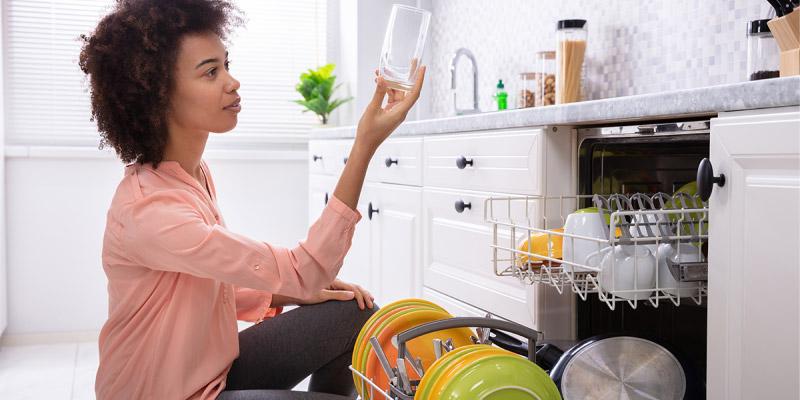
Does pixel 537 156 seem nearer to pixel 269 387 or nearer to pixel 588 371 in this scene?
pixel 588 371

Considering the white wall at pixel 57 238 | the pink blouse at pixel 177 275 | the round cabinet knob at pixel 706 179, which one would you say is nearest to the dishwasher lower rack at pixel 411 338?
the pink blouse at pixel 177 275

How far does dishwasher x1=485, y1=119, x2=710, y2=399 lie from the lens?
47.8 inches

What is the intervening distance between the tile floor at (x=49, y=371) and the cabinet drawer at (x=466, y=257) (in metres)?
0.97

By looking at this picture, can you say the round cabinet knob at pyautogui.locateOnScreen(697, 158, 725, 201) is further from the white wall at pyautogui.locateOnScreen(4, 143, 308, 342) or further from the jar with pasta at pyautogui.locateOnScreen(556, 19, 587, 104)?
the white wall at pyautogui.locateOnScreen(4, 143, 308, 342)

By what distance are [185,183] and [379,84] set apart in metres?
0.38

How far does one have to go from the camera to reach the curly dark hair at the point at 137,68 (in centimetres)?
137

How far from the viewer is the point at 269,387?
1524 mm

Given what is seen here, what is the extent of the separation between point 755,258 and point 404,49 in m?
0.68

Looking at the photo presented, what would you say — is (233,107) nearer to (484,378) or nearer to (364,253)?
(484,378)

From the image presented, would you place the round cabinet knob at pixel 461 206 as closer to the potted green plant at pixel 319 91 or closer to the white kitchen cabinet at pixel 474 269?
the white kitchen cabinet at pixel 474 269

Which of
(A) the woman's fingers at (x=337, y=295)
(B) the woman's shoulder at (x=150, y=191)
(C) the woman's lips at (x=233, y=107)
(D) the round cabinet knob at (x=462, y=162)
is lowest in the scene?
(A) the woman's fingers at (x=337, y=295)

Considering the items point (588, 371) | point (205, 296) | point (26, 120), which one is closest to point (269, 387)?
point (205, 296)

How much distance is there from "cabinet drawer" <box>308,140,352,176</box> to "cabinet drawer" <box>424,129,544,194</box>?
0.71 metres

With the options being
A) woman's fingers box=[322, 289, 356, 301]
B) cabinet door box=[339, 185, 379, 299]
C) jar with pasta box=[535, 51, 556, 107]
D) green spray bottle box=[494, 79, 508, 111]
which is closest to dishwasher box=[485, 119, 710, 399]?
woman's fingers box=[322, 289, 356, 301]
